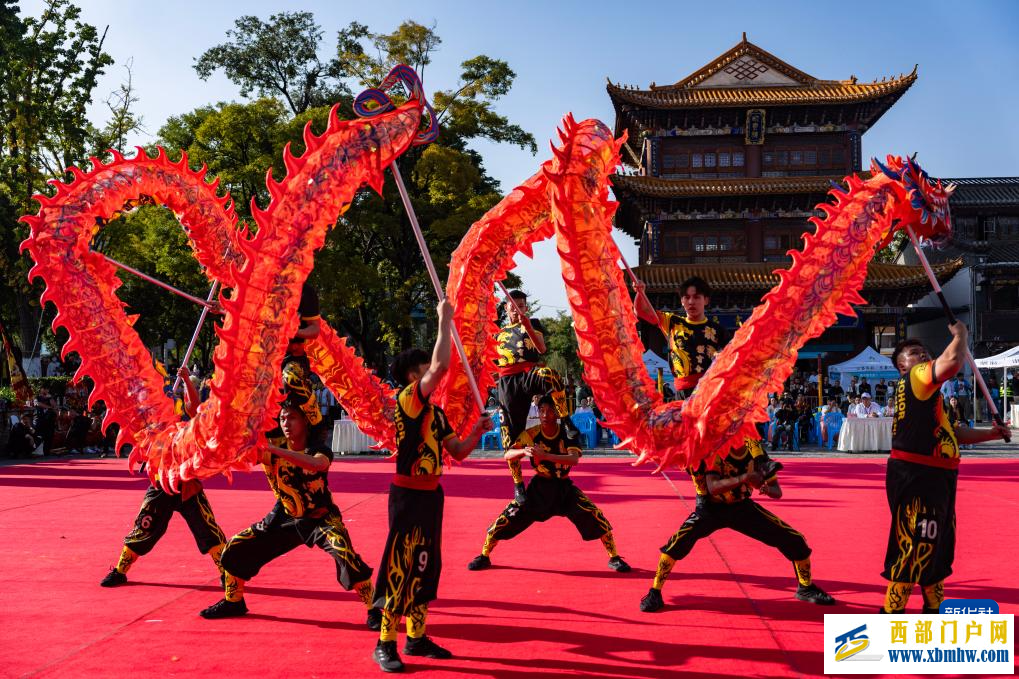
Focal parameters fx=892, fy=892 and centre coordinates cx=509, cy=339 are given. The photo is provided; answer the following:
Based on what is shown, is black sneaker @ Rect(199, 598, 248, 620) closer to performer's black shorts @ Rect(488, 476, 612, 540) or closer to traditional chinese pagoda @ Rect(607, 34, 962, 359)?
performer's black shorts @ Rect(488, 476, 612, 540)

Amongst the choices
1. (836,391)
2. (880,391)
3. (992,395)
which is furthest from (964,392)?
(992,395)

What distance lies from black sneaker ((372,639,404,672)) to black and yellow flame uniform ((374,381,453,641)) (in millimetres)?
A: 127

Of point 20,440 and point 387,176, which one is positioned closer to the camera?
point 20,440

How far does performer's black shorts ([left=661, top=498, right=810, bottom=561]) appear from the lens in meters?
4.77

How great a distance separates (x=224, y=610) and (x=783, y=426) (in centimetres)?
1482

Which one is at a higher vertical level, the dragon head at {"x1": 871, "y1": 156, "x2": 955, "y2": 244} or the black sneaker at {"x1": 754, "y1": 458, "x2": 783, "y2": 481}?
the dragon head at {"x1": 871, "y1": 156, "x2": 955, "y2": 244}

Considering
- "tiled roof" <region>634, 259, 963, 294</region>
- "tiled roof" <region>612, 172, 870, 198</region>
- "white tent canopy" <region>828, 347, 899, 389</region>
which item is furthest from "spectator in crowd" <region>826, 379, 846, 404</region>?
"tiled roof" <region>612, 172, 870, 198</region>

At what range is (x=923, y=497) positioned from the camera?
4047mm

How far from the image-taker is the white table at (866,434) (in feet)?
54.3

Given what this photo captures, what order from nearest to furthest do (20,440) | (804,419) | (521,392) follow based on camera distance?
(521,392) → (20,440) → (804,419)

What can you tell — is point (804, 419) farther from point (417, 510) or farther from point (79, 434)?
point (417, 510)

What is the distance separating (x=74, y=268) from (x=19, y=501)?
611 cm

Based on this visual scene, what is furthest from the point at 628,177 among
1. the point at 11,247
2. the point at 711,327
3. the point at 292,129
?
the point at 711,327

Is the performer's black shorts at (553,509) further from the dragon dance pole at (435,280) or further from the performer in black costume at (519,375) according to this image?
the dragon dance pole at (435,280)
